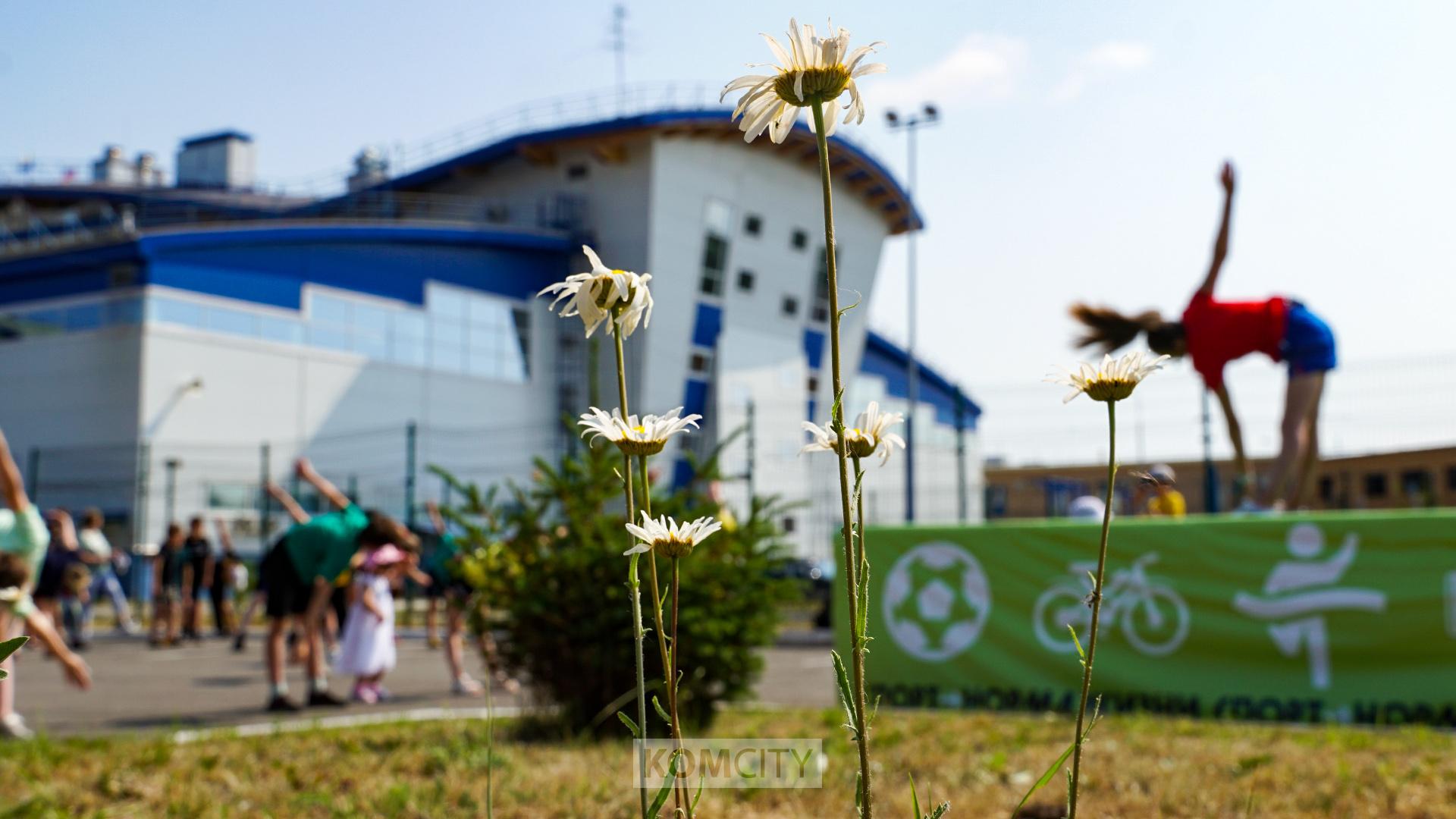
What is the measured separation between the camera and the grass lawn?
416 centimetres

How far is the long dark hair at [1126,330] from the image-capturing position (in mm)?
7141

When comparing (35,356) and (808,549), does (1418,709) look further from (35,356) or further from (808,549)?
(35,356)

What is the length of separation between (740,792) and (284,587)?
5769mm

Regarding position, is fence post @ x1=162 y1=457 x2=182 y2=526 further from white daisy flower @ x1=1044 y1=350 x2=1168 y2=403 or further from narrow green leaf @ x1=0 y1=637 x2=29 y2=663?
white daisy flower @ x1=1044 y1=350 x2=1168 y2=403

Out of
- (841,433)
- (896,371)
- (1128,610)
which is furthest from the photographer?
(896,371)

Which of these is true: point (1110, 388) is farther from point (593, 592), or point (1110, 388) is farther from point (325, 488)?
point (325, 488)

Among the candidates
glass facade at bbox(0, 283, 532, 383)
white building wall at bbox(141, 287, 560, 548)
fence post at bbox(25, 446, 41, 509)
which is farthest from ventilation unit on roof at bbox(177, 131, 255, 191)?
fence post at bbox(25, 446, 41, 509)

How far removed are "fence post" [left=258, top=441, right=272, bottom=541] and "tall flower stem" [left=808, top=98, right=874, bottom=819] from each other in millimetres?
20537

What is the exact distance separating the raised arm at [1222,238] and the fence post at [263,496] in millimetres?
16884

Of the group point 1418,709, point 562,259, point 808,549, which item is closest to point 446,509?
point 1418,709

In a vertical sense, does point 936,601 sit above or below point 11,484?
below

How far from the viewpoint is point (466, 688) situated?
1018cm

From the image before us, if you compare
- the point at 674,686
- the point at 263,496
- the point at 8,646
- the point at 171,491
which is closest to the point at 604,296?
the point at 674,686

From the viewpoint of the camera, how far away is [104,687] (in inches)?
420
